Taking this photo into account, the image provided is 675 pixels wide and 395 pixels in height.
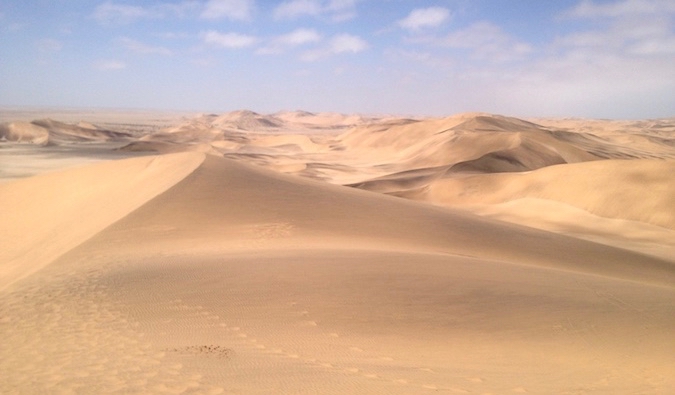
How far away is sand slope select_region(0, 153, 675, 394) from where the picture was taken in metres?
4.96

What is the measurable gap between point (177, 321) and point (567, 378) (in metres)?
4.32

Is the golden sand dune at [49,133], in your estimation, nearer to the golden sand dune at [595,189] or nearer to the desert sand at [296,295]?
the golden sand dune at [595,189]

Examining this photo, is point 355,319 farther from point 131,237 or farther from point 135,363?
point 131,237

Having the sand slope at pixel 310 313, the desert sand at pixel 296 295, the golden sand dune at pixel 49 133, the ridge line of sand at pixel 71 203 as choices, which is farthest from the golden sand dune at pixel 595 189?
the golden sand dune at pixel 49 133

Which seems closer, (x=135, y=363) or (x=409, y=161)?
(x=135, y=363)

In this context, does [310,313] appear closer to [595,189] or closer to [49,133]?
[595,189]

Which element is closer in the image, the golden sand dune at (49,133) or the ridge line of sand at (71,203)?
the ridge line of sand at (71,203)

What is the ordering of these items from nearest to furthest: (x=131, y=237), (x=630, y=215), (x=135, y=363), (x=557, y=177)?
(x=135, y=363), (x=131, y=237), (x=630, y=215), (x=557, y=177)

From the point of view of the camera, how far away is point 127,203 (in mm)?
14391

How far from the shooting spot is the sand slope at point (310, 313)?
16.3 feet

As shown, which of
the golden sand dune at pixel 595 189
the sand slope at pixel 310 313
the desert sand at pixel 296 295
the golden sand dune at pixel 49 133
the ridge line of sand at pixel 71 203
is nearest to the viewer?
the sand slope at pixel 310 313

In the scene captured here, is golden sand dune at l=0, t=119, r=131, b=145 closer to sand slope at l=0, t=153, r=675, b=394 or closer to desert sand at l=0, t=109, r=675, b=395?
desert sand at l=0, t=109, r=675, b=395

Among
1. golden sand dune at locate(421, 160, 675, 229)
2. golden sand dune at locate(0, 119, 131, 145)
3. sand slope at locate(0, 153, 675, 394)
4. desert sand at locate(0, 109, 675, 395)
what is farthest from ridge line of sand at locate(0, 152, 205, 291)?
golden sand dune at locate(0, 119, 131, 145)

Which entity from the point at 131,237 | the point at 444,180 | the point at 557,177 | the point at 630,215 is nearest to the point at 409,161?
the point at 444,180
